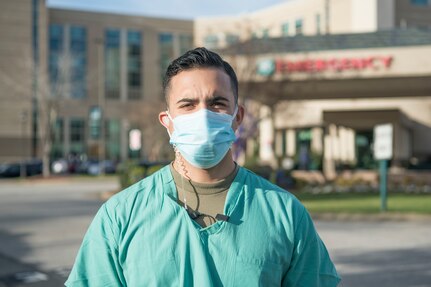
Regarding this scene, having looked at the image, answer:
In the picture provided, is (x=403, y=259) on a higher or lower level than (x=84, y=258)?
lower

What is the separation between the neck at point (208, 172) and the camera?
88.1 inches

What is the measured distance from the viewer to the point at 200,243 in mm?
2064

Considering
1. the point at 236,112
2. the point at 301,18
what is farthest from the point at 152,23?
the point at 236,112

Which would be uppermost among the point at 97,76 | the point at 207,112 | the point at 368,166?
the point at 97,76

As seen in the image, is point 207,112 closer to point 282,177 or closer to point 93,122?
point 282,177

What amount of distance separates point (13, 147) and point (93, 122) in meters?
10.0

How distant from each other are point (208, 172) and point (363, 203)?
15.9 m

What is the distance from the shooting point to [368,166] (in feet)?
127

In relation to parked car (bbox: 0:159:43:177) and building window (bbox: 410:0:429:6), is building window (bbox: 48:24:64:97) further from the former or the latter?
building window (bbox: 410:0:429:6)

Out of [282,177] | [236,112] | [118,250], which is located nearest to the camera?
[118,250]

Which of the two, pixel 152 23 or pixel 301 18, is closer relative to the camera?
pixel 301 18

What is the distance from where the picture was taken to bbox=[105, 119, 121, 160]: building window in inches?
2714

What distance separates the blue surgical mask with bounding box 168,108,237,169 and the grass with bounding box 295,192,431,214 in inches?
505

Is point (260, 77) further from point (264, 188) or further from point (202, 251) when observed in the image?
point (202, 251)
